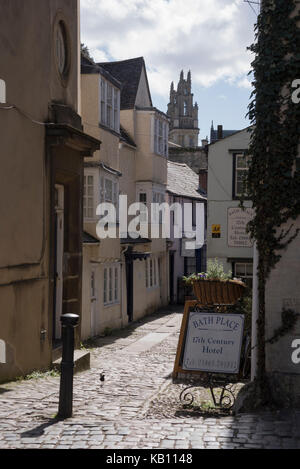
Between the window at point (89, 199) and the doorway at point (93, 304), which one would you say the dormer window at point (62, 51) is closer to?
the window at point (89, 199)

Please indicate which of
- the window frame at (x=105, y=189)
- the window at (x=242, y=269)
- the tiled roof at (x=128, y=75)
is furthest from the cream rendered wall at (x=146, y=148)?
the window at (x=242, y=269)

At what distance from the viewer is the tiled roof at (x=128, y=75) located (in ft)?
83.5

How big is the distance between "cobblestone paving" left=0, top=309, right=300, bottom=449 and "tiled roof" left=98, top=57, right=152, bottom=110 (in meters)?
16.2

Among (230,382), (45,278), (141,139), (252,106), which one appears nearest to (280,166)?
(252,106)

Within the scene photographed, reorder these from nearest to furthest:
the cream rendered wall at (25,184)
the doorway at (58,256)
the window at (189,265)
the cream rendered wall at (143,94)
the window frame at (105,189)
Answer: the cream rendered wall at (25,184) → the doorway at (58,256) → the window frame at (105,189) → the cream rendered wall at (143,94) → the window at (189,265)

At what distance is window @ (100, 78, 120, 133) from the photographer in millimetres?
19812

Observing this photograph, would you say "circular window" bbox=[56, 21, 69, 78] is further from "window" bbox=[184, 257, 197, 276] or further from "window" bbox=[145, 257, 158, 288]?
"window" bbox=[184, 257, 197, 276]

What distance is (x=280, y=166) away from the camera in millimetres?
7875

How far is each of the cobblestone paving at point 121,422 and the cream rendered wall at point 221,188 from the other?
11.5m

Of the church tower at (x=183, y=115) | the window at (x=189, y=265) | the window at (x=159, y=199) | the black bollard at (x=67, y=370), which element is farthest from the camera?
the church tower at (x=183, y=115)

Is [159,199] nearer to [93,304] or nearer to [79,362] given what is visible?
[93,304]
